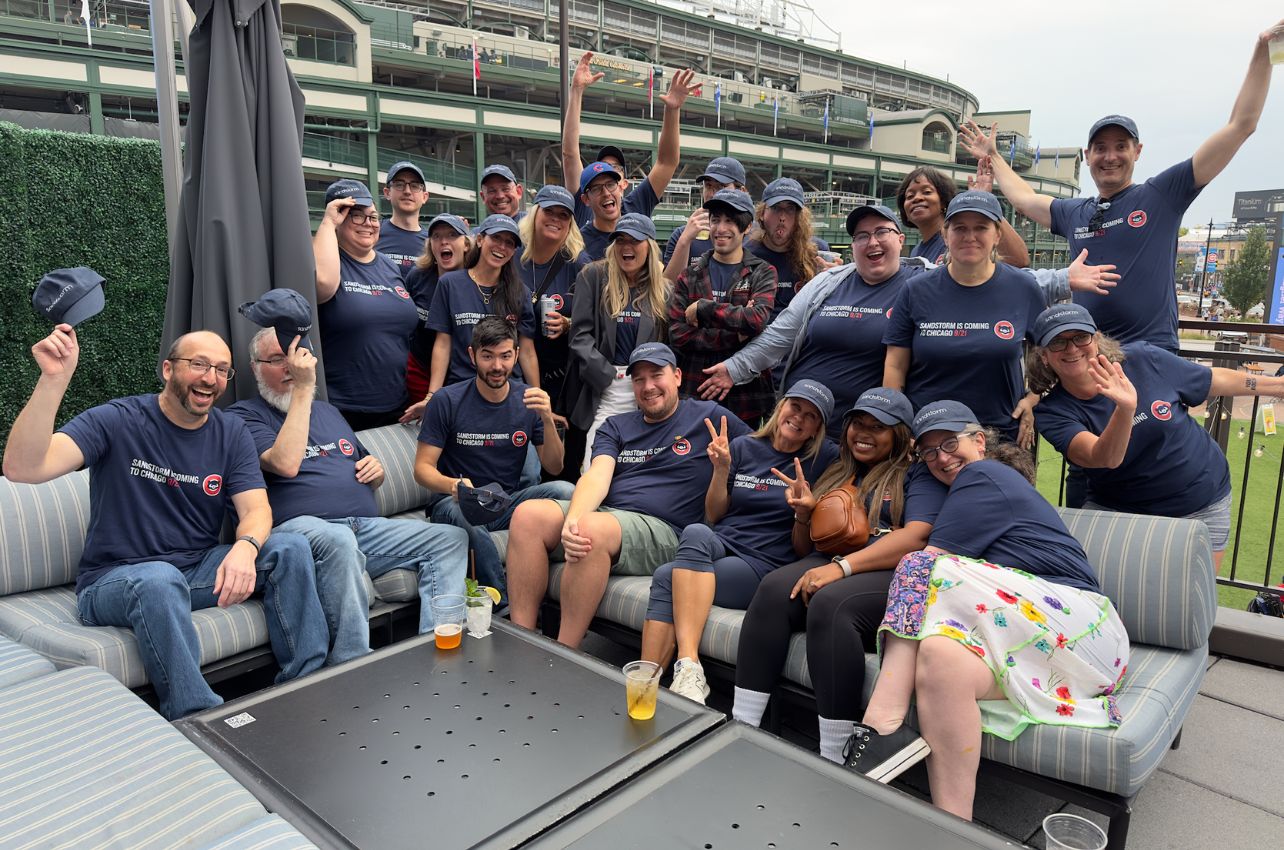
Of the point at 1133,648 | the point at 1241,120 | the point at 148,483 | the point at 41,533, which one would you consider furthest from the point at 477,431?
the point at 1241,120

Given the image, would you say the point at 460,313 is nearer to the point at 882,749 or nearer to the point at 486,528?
the point at 486,528

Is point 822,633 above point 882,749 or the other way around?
above

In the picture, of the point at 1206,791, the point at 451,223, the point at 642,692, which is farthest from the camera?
the point at 451,223

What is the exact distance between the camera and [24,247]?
563cm

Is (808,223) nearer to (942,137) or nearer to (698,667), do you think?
(698,667)

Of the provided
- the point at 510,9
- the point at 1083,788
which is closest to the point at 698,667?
the point at 1083,788

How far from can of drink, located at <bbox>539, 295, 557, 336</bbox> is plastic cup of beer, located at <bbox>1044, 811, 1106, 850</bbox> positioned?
3329 millimetres

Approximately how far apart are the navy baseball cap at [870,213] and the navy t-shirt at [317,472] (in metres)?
2.46

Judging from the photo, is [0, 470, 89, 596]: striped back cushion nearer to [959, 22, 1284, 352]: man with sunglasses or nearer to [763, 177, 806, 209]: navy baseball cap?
[763, 177, 806, 209]: navy baseball cap

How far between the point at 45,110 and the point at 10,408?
2129cm

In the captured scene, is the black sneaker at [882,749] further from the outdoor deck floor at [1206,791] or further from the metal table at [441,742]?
the metal table at [441,742]

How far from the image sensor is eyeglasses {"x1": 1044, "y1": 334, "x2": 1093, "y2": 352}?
9.27 feet

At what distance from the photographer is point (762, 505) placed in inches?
129

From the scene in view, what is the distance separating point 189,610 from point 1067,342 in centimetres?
320
